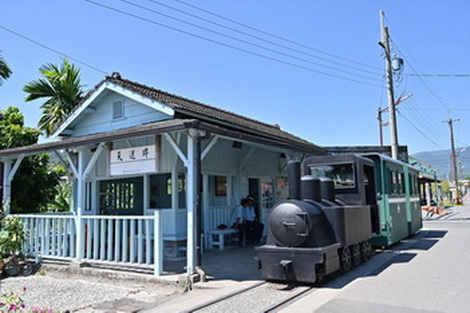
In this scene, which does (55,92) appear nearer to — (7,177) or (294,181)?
(7,177)

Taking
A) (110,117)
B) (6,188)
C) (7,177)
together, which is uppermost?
(110,117)

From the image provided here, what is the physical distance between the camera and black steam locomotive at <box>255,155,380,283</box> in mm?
6559

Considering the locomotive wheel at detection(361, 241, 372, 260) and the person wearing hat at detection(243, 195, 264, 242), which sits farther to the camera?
the person wearing hat at detection(243, 195, 264, 242)

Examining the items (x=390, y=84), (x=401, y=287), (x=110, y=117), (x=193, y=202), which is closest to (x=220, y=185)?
(x=110, y=117)

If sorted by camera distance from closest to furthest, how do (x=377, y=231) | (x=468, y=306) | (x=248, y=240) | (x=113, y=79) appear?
1. (x=468, y=306)
2. (x=377, y=231)
3. (x=113, y=79)
4. (x=248, y=240)

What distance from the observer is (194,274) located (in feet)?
23.0

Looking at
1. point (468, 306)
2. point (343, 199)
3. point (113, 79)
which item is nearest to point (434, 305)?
point (468, 306)

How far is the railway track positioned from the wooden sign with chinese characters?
3.54 meters

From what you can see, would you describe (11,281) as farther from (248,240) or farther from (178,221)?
(248,240)

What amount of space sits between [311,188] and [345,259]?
1648mm

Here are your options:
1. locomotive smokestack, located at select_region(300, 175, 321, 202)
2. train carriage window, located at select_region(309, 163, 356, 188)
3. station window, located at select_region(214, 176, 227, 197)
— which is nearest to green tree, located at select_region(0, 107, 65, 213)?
station window, located at select_region(214, 176, 227, 197)

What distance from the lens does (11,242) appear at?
30.9ft

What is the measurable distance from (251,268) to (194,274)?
167 cm

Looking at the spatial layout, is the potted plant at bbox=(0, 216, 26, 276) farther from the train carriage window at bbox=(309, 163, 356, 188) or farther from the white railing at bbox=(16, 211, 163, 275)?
the train carriage window at bbox=(309, 163, 356, 188)
